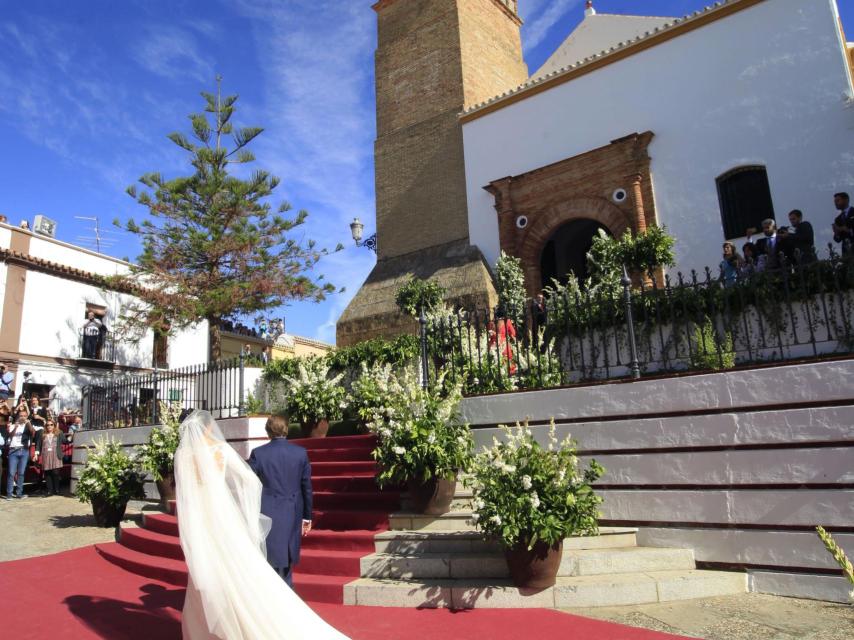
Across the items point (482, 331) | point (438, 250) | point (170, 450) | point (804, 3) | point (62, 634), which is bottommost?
point (62, 634)

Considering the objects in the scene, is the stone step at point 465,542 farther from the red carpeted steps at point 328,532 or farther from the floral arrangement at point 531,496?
the floral arrangement at point 531,496

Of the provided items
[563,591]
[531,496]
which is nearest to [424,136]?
[531,496]

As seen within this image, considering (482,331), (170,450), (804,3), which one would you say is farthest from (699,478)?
(804,3)

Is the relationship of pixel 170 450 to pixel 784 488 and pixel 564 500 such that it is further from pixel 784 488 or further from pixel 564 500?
pixel 784 488

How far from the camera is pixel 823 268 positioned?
20.0ft

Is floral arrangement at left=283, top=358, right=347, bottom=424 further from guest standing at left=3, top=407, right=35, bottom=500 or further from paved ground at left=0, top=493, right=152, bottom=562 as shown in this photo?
guest standing at left=3, top=407, right=35, bottom=500

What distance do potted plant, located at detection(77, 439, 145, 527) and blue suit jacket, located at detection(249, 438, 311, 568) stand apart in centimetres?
538

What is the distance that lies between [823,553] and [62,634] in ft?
20.5

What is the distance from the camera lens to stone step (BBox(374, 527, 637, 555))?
554 cm

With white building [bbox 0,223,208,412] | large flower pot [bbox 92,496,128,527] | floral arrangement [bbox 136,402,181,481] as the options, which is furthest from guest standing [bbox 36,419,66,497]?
white building [bbox 0,223,208,412]

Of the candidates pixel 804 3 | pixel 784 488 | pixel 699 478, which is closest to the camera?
pixel 784 488

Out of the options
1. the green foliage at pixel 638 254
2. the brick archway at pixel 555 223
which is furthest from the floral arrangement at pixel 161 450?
the brick archway at pixel 555 223

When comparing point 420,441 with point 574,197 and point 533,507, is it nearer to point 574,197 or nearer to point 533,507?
point 533,507

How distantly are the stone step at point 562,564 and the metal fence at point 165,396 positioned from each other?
18.0ft
